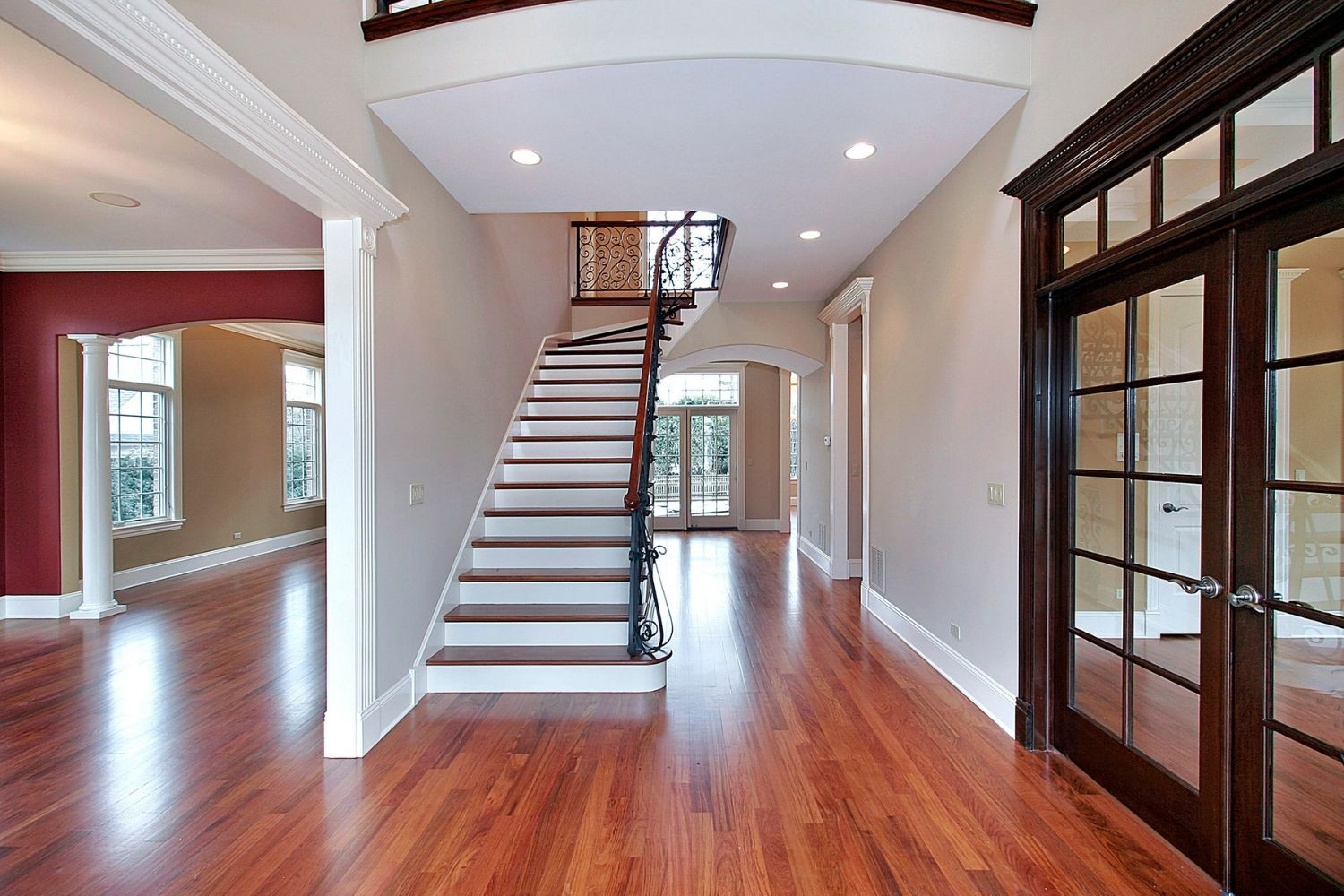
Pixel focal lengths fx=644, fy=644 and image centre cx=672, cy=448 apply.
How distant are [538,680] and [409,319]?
202 cm

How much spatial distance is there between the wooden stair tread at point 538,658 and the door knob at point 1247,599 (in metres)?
2.45

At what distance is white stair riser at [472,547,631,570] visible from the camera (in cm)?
429

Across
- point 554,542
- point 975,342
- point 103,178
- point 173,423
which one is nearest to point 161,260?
point 103,178

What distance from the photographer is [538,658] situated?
352cm

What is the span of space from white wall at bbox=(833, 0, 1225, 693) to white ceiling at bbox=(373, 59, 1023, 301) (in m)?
0.22

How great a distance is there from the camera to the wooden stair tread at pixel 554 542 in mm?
4246

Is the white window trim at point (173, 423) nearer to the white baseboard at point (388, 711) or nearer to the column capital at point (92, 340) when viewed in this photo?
the column capital at point (92, 340)

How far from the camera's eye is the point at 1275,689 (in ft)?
5.74

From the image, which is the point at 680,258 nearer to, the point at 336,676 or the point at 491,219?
the point at 491,219

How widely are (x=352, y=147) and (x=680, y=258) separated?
5.36 meters

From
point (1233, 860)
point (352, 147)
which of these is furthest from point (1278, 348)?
point (352, 147)

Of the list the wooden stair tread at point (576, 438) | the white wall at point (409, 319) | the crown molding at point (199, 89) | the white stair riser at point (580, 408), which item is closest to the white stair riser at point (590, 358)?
the white stair riser at point (580, 408)

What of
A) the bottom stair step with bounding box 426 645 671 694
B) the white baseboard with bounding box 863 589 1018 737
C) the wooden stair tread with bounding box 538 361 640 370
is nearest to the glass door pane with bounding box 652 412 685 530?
the wooden stair tread with bounding box 538 361 640 370

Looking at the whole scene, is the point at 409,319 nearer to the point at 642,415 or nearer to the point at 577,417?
the point at 642,415
